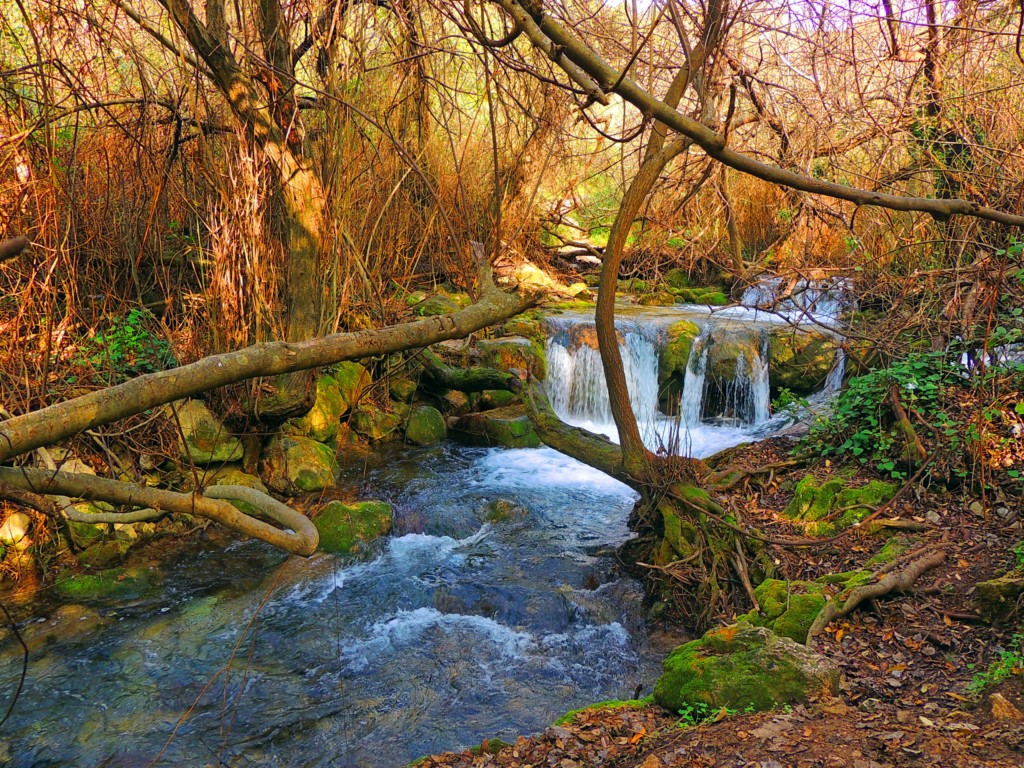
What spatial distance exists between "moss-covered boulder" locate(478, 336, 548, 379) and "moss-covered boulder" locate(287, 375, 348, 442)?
216 cm

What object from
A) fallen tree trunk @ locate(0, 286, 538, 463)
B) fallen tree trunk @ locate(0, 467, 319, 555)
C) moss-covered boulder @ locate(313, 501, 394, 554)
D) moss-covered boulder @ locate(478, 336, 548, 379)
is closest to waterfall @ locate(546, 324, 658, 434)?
moss-covered boulder @ locate(478, 336, 548, 379)

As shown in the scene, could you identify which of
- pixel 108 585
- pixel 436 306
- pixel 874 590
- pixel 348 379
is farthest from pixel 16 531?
pixel 874 590

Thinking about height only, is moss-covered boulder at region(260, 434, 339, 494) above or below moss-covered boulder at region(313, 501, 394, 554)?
above

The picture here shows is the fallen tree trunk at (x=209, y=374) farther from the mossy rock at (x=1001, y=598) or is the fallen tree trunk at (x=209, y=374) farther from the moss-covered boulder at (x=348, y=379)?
the moss-covered boulder at (x=348, y=379)

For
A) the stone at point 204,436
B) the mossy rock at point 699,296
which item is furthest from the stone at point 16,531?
the mossy rock at point 699,296

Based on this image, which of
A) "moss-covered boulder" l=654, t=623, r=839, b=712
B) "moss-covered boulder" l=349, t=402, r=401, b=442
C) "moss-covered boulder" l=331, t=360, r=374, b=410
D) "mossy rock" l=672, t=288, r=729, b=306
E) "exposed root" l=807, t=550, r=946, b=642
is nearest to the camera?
"moss-covered boulder" l=654, t=623, r=839, b=712

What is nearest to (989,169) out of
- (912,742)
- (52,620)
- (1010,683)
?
(1010,683)

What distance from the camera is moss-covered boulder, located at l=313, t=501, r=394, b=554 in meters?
6.56

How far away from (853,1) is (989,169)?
201 centimetres

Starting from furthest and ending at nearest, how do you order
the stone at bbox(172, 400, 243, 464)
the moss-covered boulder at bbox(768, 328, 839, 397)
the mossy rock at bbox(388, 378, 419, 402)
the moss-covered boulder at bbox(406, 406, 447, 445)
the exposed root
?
the moss-covered boulder at bbox(768, 328, 839, 397), the mossy rock at bbox(388, 378, 419, 402), the moss-covered boulder at bbox(406, 406, 447, 445), the stone at bbox(172, 400, 243, 464), the exposed root

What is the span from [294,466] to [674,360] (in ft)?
17.9

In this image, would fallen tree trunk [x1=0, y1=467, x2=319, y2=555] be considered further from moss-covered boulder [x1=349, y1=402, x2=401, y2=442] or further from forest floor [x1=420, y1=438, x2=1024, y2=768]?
moss-covered boulder [x1=349, y1=402, x2=401, y2=442]

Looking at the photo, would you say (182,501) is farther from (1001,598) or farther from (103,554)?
(103,554)

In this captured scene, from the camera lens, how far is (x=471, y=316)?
305 cm
